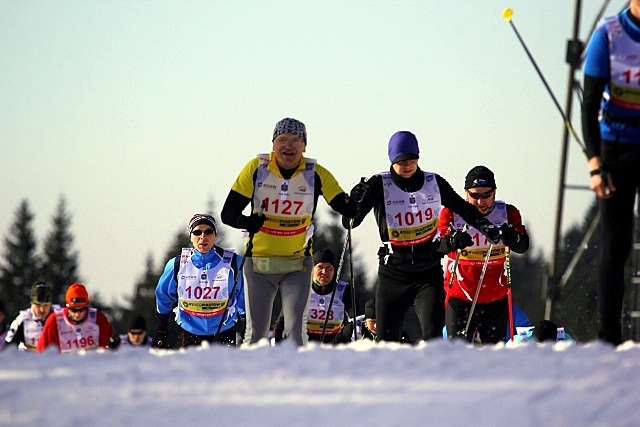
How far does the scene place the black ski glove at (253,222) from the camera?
27.6 ft

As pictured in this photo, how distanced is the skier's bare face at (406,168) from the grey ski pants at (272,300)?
3.78 ft

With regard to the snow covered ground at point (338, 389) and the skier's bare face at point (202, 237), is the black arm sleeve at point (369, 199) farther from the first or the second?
the snow covered ground at point (338, 389)

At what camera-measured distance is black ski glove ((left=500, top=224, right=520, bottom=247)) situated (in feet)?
31.2

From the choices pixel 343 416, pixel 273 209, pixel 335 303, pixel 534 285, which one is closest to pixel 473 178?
pixel 273 209

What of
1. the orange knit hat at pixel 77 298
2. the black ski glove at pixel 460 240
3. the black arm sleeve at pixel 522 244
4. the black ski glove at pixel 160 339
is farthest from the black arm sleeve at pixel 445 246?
the orange knit hat at pixel 77 298

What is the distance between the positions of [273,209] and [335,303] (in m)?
5.58

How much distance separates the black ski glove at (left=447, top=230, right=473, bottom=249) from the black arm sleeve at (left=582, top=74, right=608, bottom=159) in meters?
3.17

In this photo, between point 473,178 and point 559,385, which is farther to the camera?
point 473,178

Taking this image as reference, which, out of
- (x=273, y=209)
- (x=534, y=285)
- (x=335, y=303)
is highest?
(x=273, y=209)

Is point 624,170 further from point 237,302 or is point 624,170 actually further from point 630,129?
point 237,302

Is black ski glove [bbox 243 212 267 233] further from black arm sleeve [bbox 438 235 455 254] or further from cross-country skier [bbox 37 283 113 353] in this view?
cross-country skier [bbox 37 283 113 353]

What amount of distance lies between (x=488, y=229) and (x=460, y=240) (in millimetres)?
251

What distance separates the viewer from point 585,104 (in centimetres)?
632

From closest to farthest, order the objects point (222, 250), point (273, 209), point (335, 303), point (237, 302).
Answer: point (273, 209) < point (237, 302) < point (222, 250) < point (335, 303)
